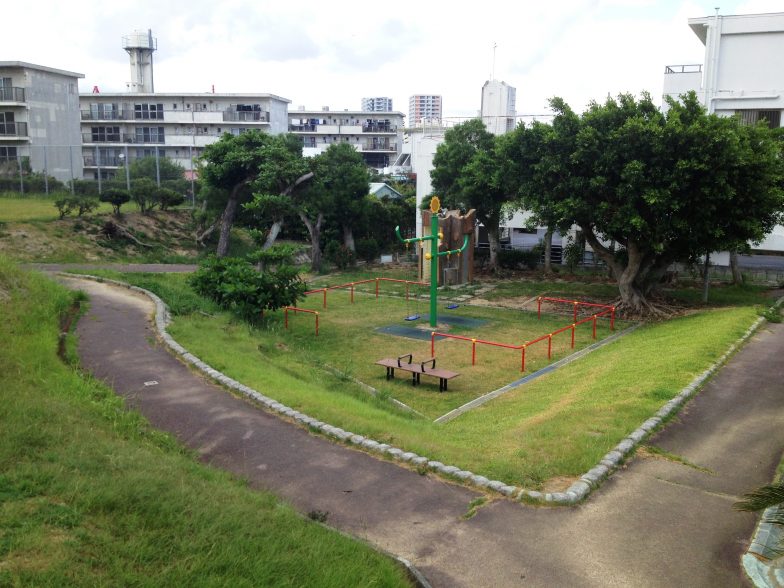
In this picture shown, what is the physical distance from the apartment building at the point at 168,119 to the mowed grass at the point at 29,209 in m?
18.5

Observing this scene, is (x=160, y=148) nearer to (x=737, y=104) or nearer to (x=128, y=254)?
(x=128, y=254)

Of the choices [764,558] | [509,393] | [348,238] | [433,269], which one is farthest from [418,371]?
[348,238]

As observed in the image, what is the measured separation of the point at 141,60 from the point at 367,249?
3548cm

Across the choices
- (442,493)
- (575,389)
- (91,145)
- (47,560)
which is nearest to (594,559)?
(442,493)

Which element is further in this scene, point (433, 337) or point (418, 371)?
point (433, 337)

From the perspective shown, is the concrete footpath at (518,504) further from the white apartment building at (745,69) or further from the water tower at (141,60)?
the water tower at (141,60)

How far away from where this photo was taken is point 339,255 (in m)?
33.0

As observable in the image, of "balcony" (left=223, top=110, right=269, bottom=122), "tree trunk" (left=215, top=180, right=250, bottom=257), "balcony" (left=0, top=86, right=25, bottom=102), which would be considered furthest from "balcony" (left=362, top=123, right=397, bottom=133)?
"tree trunk" (left=215, top=180, right=250, bottom=257)

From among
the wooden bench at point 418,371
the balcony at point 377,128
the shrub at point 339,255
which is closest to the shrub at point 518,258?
the shrub at point 339,255

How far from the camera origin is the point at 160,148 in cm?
5266

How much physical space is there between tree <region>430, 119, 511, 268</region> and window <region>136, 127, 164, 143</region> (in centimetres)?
2899

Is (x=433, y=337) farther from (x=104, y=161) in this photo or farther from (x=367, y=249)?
(x=104, y=161)

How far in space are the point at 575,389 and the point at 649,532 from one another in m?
6.63

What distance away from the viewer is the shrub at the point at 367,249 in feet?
114
